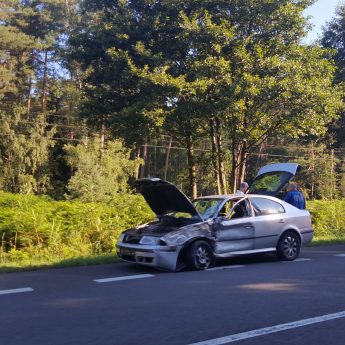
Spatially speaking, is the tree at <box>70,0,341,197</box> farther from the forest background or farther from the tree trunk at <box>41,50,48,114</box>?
the tree trunk at <box>41,50,48,114</box>

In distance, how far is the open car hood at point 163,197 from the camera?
1098 cm

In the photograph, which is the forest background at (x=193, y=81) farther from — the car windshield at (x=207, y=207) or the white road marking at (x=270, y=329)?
the white road marking at (x=270, y=329)

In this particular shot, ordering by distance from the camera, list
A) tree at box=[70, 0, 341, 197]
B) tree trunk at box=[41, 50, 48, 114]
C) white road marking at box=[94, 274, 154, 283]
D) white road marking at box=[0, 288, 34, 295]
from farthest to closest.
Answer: tree trunk at box=[41, 50, 48, 114], tree at box=[70, 0, 341, 197], white road marking at box=[94, 274, 154, 283], white road marking at box=[0, 288, 34, 295]

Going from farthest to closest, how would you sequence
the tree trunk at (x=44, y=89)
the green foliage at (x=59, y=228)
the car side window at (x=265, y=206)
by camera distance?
the tree trunk at (x=44, y=89) < the green foliage at (x=59, y=228) < the car side window at (x=265, y=206)

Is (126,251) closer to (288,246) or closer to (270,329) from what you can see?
(288,246)

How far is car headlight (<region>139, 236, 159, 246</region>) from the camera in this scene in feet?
33.9

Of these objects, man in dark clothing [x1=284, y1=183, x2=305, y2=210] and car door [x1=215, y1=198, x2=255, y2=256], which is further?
man in dark clothing [x1=284, y1=183, x2=305, y2=210]

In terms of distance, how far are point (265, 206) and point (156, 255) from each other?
310 centimetres

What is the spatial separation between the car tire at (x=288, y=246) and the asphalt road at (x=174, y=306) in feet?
2.59

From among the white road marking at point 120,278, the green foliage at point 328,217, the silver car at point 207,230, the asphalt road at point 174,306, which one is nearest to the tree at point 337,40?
the green foliage at point 328,217

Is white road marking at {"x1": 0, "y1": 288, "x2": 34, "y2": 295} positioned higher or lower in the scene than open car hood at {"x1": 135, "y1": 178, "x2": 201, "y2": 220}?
lower

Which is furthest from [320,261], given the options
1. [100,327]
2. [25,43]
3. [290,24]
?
[25,43]

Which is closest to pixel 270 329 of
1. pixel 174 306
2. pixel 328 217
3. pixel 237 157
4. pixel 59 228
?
pixel 174 306

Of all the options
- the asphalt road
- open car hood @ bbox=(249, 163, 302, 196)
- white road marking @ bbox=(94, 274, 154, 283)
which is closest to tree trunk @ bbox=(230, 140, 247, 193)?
open car hood @ bbox=(249, 163, 302, 196)
